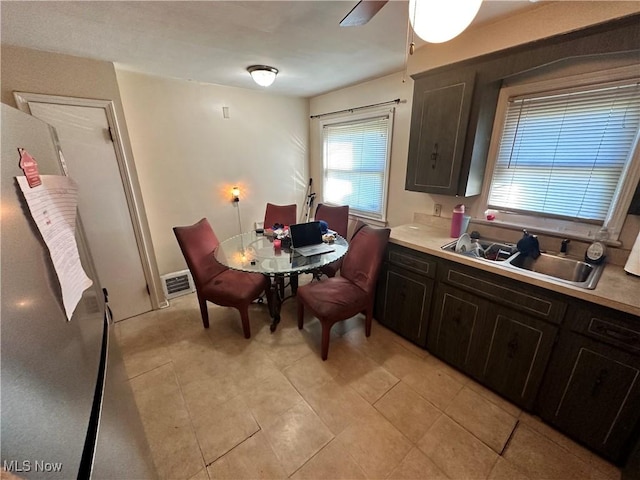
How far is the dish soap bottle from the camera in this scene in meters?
1.56

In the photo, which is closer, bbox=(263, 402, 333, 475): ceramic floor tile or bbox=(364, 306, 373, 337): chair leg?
bbox=(263, 402, 333, 475): ceramic floor tile

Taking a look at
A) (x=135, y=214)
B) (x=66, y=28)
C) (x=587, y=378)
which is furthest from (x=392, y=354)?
(x=66, y=28)

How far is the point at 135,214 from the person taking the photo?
→ 2455mm

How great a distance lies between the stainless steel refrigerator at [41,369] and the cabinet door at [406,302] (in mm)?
1868

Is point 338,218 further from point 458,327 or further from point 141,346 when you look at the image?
point 141,346

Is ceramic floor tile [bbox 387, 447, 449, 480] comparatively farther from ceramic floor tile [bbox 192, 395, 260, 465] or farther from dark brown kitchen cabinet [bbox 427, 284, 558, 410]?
ceramic floor tile [bbox 192, 395, 260, 465]

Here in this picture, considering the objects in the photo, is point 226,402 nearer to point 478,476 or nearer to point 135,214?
point 478,476

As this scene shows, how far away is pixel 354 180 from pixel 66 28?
276 cm

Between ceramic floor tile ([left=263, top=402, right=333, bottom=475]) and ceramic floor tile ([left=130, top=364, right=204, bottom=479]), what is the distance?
0.41m

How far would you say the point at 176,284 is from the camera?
2947mm

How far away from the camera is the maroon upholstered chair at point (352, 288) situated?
6.45 ft

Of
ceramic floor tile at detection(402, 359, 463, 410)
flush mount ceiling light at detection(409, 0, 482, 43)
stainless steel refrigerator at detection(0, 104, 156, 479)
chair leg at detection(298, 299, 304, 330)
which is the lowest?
ceramic floor tile at detection(402, 359, 463, 410)

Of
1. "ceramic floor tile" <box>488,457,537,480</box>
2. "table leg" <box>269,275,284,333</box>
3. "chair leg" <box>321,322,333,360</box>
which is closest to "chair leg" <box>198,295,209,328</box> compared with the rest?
"table leg" <box>269,275,284,333</box>

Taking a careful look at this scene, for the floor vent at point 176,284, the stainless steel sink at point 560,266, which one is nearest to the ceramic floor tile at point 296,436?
the stainless steel sink at point 560,266
